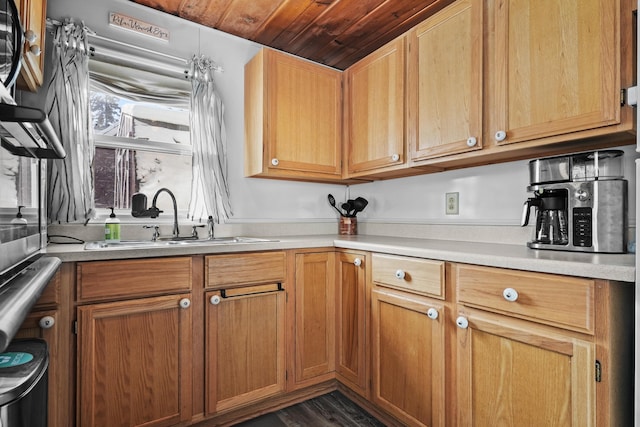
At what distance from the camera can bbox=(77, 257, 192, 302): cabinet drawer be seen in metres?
1.45

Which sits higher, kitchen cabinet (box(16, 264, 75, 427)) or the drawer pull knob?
the drawer pull knob

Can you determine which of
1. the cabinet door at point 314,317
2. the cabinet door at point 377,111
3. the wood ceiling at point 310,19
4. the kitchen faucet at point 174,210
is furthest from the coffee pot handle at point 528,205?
the kitchen faucet at point 174,210

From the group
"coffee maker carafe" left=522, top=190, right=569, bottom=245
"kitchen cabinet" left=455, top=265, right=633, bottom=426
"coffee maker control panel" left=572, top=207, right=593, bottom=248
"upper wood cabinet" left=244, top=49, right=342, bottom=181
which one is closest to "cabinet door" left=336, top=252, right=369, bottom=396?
"kitchen cabinet" left=455, top=265, right=633, bottom=426

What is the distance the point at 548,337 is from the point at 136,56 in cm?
246

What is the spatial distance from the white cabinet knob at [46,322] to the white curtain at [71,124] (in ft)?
2.16

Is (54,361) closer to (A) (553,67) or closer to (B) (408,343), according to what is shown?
(B) (408,343)

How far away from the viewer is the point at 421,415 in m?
1.58

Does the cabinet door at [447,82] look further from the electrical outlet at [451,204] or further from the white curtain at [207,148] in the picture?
the white curtain at [207,148]

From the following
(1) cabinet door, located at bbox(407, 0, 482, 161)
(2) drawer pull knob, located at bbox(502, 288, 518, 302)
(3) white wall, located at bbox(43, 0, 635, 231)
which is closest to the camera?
(2) drawer pull knob, located at bbox(502, 288, 518, 302)

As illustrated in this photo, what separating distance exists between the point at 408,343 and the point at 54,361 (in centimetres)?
146

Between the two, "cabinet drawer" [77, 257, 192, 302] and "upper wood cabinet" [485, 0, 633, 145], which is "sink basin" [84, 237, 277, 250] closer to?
"cabinet drawer" [77, 257, 192, 302]

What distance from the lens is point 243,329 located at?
182cm

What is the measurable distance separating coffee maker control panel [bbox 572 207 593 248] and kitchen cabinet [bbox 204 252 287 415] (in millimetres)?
1320

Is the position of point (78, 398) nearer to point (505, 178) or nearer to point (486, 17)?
point (505, 178)
